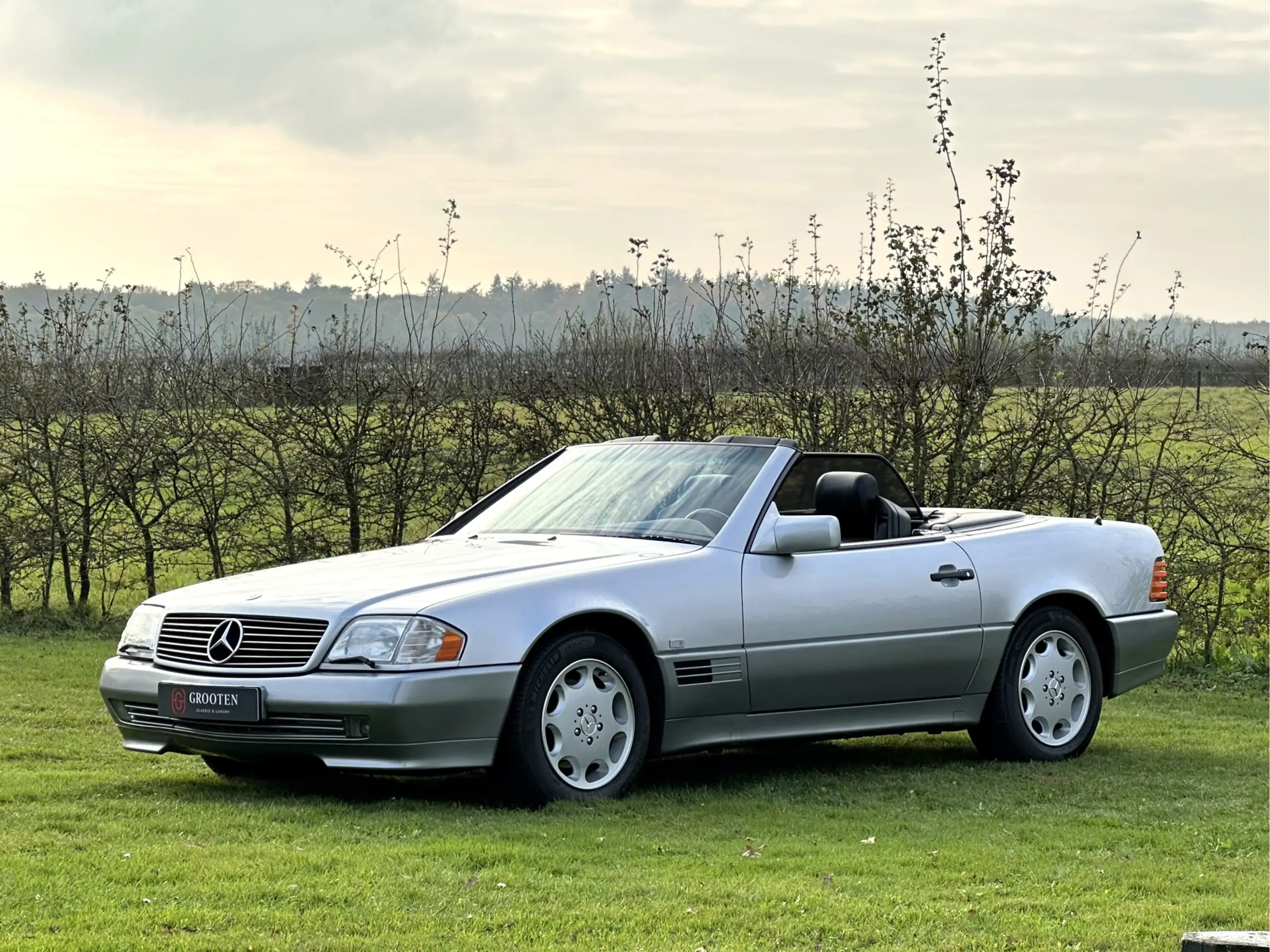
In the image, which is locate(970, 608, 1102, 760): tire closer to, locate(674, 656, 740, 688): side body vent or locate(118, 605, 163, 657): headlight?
locate(674, 656, 740, 688): side body vent

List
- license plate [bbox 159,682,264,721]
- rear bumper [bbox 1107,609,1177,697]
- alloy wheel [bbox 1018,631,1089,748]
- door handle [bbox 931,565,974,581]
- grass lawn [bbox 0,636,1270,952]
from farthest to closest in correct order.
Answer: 1. rear bumper [bbox 1107,609,1177,697]
2. alloy wheel [bbox 1018,631,1089,748]
3. door handle [bbox 931,565,974,581]
4. license plate [bbox 159,682,264,721]
5. grass lawn [bbox 0,636,1270,952]

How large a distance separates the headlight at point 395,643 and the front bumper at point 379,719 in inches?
2.2

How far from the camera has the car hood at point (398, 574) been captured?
24.0 ft

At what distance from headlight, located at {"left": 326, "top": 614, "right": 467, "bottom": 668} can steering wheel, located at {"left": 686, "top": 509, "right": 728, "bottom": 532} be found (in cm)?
167

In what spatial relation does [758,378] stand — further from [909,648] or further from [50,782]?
[50,782]

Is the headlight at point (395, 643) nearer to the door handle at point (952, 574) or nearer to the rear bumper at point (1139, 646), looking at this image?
the door handle at point (952, 574)

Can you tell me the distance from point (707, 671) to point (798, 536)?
79 centimetres

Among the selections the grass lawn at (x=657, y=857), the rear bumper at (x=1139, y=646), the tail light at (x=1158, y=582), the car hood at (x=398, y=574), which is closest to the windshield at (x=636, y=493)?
the car hood at (x=398, y=574)

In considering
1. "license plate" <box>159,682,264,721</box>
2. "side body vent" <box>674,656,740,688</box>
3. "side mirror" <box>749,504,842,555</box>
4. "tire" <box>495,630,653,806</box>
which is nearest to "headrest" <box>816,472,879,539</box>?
"side mirror" <box>749,504,842,555</box>

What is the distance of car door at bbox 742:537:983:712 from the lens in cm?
822

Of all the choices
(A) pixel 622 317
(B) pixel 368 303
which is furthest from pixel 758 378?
(B) pixel 368 303

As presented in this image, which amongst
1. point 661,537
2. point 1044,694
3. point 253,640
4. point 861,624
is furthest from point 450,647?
point 1044,694

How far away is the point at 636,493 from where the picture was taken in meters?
8.82

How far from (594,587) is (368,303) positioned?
10448mm
